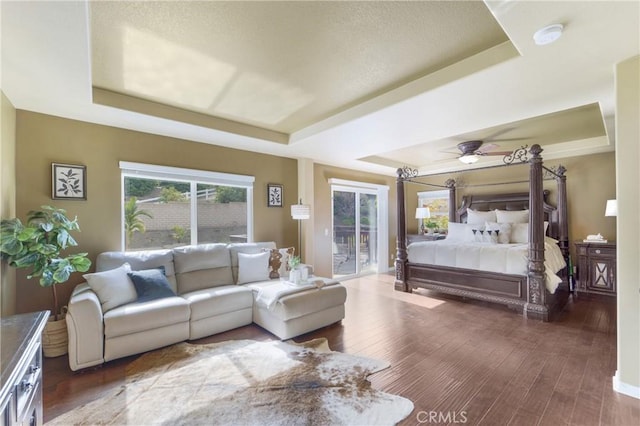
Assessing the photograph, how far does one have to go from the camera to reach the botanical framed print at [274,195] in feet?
16.4

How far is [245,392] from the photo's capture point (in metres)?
2.22

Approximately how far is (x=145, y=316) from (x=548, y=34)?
3.84 meters

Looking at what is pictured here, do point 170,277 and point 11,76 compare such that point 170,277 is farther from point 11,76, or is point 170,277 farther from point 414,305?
point 414,305

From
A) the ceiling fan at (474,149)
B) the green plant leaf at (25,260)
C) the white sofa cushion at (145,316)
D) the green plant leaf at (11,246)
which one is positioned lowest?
the white sofa cushion at (145,316)

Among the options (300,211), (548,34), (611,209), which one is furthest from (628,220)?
(300,211)

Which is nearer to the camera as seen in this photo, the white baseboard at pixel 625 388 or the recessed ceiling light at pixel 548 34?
the recessed ceiling light at pixel 548 34

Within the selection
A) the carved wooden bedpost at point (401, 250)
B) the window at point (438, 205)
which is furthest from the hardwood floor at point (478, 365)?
the window at point (438, 205)

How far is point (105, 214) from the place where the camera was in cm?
350

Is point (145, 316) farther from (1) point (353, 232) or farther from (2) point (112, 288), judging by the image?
(1) point (353, 232)

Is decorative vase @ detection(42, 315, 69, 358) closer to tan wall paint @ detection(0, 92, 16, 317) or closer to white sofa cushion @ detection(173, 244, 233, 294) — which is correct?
tan wall paint @ detection(0, 92, 16, 317)

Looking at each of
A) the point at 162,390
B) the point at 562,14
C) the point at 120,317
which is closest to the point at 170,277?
the point at 120,317

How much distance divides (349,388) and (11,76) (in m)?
3.61

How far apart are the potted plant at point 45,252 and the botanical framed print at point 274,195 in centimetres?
269

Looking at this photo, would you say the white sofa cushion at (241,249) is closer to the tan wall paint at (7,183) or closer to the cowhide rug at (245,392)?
A: the cowhide rug at (245,392)
